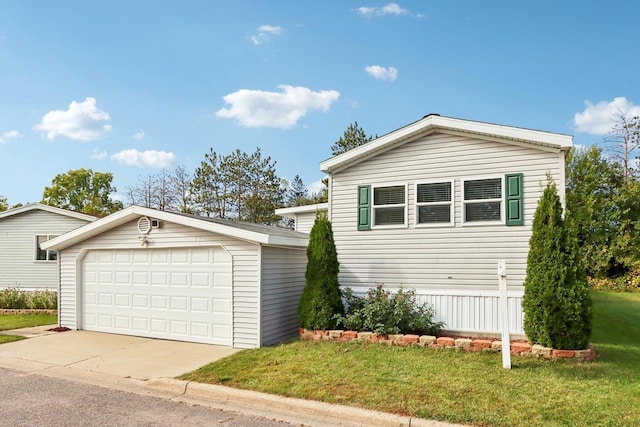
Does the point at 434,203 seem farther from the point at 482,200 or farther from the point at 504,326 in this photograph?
the point at 504,326

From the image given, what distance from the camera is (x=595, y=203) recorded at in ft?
73.6

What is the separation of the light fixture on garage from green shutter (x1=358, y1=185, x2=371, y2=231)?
15.9 ft

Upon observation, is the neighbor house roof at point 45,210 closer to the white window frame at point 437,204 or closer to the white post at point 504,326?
the white window frame at point 437,204

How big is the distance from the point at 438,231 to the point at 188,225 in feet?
17.8

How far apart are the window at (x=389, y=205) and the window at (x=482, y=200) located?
54.0 inches

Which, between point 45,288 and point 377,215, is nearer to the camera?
point 377,215

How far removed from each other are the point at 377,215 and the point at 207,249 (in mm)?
3950

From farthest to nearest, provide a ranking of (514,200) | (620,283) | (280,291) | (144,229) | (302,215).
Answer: (620,283)
(302,215)
(144,229)
(280,291)
(514,200)

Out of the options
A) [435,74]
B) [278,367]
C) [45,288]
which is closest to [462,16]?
[435,74]

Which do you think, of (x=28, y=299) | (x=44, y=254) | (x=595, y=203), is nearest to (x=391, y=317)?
(x=28, y=299)

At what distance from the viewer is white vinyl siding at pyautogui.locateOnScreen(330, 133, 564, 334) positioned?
8430 mm

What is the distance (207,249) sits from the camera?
8.77 metres

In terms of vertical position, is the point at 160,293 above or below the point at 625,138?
below

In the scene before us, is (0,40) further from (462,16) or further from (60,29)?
(462,16)
